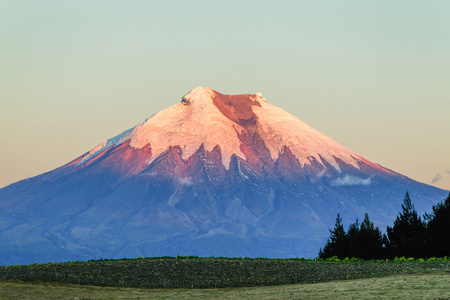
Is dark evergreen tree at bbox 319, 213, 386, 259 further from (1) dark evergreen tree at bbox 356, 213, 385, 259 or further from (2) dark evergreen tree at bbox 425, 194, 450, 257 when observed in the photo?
(2) dark evergreen tree at bbox 425, 194, 450, 257

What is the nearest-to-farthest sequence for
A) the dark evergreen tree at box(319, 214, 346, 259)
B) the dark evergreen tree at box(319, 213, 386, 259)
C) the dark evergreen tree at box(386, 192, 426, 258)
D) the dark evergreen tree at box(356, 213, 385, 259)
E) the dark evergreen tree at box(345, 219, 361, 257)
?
the dark evergreen tree at box(386, 192, 426, 258) < the dark evergreen tree at box(356, 213, 385, 259) < the dark evergreen tree at box(319, 213, 386, 259) < the dark evergreen tree at box(345, 219, 361, 257) < the dark evergreen tree at box(319, 214, 346, 259)

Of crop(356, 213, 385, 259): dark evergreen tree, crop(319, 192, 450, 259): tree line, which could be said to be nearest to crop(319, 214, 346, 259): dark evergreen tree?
crop(319, 192, 450, 259): tree line

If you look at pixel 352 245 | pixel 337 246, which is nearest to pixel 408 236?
pixel 352 245

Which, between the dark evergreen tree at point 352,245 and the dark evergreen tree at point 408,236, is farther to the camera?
the dark evergreen tree at point 352,245

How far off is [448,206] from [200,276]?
41.2 m

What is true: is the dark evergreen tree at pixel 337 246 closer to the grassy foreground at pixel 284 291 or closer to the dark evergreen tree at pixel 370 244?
the dark evergreen tree at pixel 370 244

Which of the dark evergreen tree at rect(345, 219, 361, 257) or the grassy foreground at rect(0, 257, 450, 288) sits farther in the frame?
the dark evergreen tree at rect(345, 219, 361, 257)

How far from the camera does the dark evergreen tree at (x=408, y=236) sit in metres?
100

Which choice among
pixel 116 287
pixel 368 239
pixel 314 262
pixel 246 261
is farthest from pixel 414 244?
pixel 116 287

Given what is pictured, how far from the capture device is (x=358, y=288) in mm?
61938

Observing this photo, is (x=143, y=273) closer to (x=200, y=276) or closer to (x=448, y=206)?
(x=200, y=276)

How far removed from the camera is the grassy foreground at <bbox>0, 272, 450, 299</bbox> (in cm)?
5734

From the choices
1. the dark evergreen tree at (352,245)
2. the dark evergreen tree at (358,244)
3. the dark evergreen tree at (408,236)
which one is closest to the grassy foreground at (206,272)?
the dark evergreen tree at (408,236)

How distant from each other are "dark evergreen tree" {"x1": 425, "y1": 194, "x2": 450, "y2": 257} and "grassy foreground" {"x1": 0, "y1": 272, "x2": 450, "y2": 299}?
28985 mm
